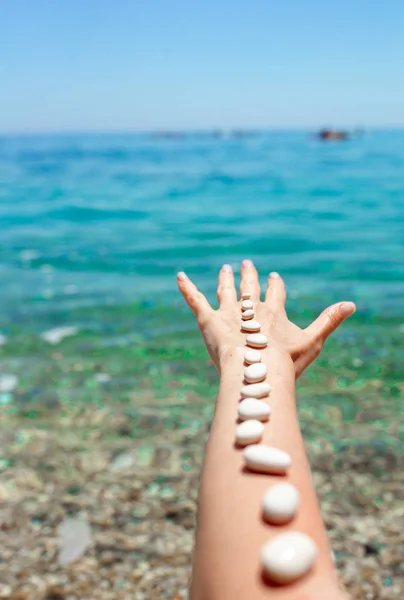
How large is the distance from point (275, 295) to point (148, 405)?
6.22 feet

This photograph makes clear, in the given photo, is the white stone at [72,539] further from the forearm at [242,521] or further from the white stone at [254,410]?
the white stone at [254,410]

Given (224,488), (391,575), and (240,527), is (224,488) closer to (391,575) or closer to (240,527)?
(240,527)

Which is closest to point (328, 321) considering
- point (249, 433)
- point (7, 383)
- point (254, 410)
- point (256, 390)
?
point (256, 390)

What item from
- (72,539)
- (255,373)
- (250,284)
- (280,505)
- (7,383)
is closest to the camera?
(280,505)

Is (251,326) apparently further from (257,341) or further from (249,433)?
(249,433)

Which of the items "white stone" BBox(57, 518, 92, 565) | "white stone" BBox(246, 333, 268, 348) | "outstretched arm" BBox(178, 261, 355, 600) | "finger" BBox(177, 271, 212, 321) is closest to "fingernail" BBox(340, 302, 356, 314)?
"outstretched arm" BBox(178, 261, 355, 600)

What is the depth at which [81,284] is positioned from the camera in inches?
333

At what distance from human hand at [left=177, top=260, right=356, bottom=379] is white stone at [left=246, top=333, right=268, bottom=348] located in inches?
1.8

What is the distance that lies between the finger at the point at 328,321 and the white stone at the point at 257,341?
1.07ft

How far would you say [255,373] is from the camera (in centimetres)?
200

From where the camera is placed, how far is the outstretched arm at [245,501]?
46.3 inches

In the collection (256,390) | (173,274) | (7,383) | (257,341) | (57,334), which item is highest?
(173,274)

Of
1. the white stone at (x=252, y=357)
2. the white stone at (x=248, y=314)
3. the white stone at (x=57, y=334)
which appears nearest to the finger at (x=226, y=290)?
the white stone at (x=248, y=314)

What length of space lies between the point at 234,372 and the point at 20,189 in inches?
863
